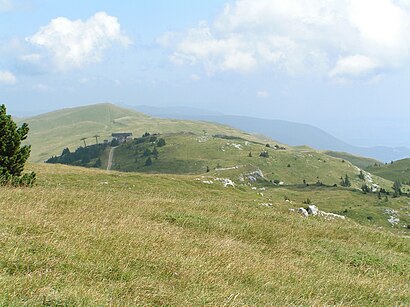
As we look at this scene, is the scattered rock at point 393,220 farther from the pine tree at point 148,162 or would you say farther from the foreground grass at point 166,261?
the pine tree at point 148,162

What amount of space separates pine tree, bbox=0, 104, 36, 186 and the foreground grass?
18.5 feet

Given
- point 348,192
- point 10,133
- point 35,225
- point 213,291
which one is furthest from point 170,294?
point 348,192

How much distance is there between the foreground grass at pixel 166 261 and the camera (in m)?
6.54

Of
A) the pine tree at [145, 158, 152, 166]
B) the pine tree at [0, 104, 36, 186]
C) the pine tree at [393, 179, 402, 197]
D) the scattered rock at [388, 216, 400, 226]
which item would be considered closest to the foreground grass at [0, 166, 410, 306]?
the pine tree at [0, 104, 36, 186]

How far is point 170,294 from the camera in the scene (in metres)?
6.75

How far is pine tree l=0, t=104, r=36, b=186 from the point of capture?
19.5 meters

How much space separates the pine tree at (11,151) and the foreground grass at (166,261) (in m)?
5.63

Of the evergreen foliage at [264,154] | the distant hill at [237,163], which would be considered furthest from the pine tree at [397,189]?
the evergreen foliage at [264,154]

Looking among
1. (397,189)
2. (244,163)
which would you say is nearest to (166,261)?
(397,189)

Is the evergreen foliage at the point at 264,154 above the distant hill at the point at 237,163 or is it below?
above

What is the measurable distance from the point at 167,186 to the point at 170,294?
40424 mm

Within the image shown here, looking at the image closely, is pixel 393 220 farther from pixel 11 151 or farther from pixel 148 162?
pixel 148 162

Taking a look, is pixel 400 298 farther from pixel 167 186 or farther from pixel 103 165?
pixel 103 165

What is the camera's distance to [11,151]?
2030 cm
